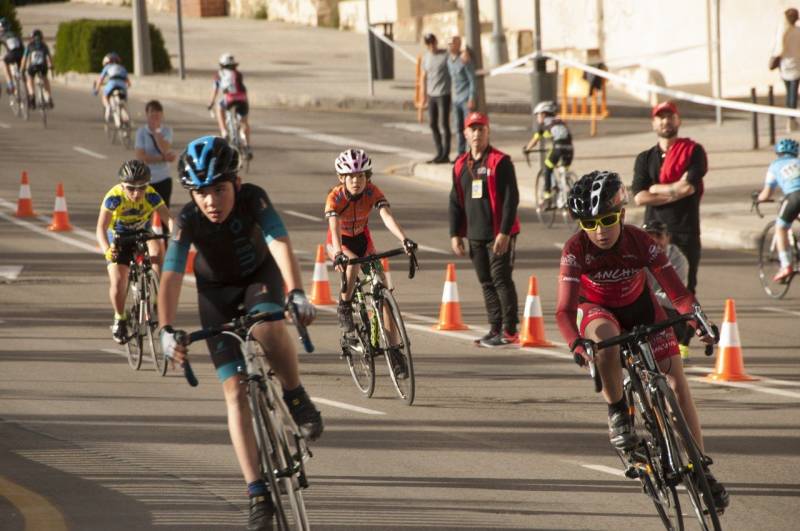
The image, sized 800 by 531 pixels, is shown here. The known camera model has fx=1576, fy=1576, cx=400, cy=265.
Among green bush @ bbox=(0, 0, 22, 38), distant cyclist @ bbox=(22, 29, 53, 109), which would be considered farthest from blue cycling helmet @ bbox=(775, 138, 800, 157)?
green bush @ bbox=(0, 0, 22, 38)

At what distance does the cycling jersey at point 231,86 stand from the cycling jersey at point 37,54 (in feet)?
22.2

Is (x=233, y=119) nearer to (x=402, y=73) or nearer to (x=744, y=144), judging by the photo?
(x=744, y=144)

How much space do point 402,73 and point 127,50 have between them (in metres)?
7.85

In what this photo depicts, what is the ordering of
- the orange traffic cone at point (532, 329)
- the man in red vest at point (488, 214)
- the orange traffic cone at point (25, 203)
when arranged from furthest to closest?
the orange traffic cone at point (25, 203) < the orange traffic cone at point (532, 329) < the man in red vest at point (488, 214)

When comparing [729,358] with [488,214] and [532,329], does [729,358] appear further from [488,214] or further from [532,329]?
[488,214]

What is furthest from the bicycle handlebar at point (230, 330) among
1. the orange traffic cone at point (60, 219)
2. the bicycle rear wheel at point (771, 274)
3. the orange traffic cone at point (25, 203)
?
the orange traffic cone at point (25, 203)

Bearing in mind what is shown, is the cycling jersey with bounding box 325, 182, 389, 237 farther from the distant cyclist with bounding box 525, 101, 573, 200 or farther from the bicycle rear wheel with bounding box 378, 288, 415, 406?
the distant cyclist with bounding box 525, 101, 573, 200

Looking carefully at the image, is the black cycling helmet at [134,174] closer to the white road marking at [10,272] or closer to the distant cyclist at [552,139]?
the white road marking at [10,272]

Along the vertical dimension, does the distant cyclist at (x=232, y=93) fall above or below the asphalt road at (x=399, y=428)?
above

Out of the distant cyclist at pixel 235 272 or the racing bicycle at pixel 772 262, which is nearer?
the distant cyclist at pixel 235 272

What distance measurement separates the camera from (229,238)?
325 inches

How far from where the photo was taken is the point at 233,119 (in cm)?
2739

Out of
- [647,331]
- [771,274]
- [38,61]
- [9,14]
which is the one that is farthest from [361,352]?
[9,14]

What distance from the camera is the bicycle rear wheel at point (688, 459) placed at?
7.52m
